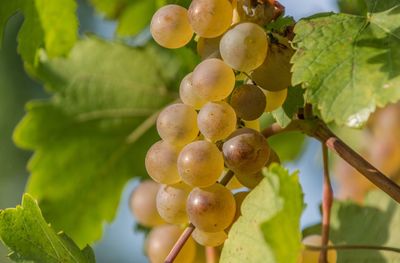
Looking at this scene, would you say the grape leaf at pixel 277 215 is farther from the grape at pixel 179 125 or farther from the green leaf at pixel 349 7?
the green leaf at pixel 349 7

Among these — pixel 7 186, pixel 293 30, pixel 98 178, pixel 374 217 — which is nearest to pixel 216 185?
pixel 293 30

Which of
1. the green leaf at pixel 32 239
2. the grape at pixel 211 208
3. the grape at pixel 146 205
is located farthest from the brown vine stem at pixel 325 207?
the grape at pixel 146 205

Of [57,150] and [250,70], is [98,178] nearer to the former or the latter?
[57,150]

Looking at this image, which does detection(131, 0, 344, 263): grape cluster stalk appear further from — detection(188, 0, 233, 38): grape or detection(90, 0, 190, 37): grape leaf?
detection(90, 0, 190, 37): grape leaf

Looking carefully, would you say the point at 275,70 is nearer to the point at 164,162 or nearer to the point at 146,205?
the point at 164,162

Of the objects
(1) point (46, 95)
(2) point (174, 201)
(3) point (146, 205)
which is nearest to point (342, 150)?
(2) point (174, 201)

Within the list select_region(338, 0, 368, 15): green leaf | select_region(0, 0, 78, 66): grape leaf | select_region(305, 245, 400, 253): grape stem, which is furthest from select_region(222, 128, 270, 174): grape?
select_region(0, 0, 78, 66): grape leaf
